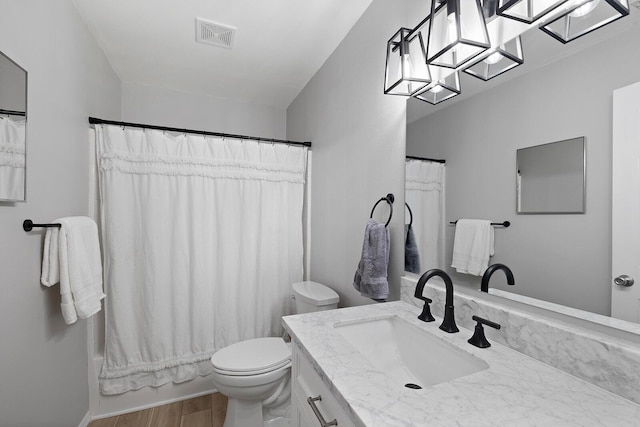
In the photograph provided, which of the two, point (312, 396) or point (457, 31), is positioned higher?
point (457, 31)

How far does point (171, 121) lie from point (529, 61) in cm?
280

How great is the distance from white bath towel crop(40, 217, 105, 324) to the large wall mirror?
1.66 m

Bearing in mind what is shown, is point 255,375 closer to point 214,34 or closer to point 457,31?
point 457,31

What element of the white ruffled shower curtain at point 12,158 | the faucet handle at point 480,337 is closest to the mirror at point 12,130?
the white ruffled shower curtain at point 12,158

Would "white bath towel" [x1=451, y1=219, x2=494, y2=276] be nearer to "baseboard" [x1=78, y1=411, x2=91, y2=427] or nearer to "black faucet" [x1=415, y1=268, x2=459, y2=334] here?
"black faucet" [x1=415, y1=268, x2=459, y2=334]

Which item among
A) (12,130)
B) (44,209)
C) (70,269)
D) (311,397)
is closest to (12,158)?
(12,130)

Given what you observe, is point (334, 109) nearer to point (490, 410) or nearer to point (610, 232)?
point (610, 232)

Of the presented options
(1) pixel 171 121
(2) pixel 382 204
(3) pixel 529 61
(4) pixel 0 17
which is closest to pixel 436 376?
(2) pixel 382 204

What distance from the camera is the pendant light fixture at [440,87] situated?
1144 millimetres

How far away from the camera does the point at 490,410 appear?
1.96 ft

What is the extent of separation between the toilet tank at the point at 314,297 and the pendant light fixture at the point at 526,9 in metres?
1.54

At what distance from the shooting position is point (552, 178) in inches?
33.0

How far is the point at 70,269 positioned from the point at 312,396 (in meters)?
1.25

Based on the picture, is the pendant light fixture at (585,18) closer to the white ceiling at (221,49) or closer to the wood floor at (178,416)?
the white ceiling at (221,49)
